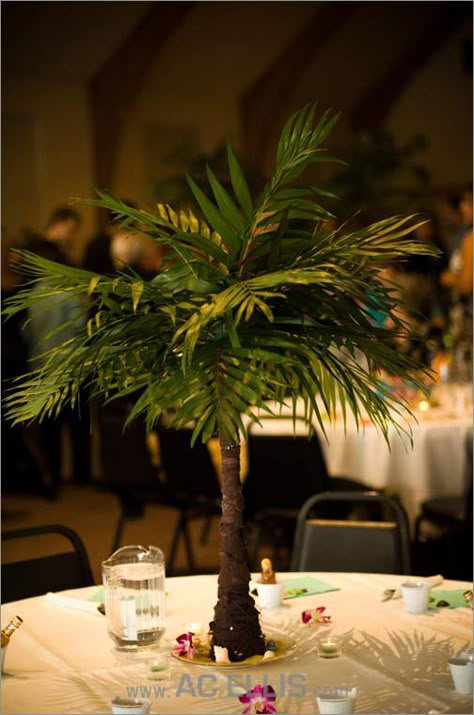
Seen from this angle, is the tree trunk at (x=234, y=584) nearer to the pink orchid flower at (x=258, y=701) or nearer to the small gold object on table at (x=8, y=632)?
the pink orchid flower at (x=258, y=701)

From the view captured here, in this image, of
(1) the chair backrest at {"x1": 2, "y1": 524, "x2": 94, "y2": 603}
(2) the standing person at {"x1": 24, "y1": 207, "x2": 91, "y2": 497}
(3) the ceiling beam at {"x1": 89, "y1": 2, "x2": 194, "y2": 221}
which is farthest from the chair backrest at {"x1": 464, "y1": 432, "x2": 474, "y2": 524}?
(3) the ceiling beam at {"x1": 89, "y1": 2, "x2": 194, "y2": 221}

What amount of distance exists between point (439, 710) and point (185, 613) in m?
0.78

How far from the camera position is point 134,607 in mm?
2271

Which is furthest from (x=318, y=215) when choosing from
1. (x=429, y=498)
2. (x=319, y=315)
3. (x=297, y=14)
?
(x=297, y=14)

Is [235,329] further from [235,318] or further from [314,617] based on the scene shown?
[314,617]

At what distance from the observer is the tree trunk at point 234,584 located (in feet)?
7.21

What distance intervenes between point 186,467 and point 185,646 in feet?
9.39

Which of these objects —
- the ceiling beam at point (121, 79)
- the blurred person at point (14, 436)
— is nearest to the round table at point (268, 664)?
the blurred person at point (14, 436)

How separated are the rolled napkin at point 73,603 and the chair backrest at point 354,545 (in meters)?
0.78

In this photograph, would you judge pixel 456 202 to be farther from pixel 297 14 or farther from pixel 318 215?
pixel 318 215

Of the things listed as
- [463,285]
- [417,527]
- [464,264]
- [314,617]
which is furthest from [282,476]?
[463,285]

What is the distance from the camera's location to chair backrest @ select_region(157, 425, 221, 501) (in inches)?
199

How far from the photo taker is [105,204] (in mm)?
2141

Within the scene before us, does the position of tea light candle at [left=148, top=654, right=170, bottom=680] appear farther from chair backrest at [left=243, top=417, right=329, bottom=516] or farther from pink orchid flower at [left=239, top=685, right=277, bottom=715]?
chair backrest at [left=243, top=417, right=329, bottom=516]
